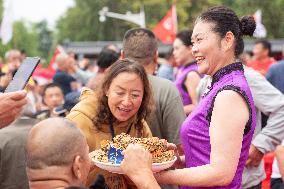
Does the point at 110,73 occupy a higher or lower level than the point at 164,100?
higher

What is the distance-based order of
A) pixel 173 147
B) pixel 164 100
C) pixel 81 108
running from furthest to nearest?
pixel 164 100, pixel 81 108, pixel 173 147

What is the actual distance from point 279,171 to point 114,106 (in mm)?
1641

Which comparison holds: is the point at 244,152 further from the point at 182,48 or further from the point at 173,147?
the point at 182,48

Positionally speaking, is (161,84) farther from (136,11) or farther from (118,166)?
(136,11)

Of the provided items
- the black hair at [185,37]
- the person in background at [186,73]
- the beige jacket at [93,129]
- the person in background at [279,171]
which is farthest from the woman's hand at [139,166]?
the black hair at [185,37]

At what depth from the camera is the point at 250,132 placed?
312 cm

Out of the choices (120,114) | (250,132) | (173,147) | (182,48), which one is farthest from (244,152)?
Result: (182,48)

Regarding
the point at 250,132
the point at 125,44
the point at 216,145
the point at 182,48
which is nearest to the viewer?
the point at 216,145

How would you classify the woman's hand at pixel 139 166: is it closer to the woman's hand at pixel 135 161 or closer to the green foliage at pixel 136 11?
the woman's hand at pixel 135 161

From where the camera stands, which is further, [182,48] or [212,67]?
[182,48]

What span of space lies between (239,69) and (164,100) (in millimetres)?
1410

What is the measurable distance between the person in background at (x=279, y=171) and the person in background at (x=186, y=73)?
4.83 feet

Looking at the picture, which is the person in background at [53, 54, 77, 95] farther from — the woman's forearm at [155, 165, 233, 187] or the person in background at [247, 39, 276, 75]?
the woman's forearm at [155, 165, 233, 187]

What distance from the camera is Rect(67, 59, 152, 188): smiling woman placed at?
12.0 ft
